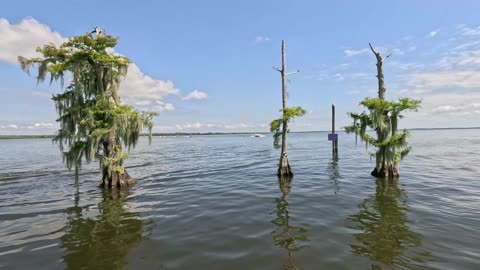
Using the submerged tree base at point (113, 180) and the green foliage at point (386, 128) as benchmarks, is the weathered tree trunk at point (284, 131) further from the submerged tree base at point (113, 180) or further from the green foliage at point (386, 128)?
the submerged tree base at point (113, 180)

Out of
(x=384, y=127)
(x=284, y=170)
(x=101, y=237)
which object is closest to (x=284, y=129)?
(x=284, y=170)

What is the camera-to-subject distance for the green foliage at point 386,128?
14.2 m

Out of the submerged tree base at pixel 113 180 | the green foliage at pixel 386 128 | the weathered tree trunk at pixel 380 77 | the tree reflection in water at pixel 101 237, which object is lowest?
the tree reflection in water at pixel 101 237

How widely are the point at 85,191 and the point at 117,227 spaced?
6677mm

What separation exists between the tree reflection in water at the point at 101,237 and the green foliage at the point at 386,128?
483 inches

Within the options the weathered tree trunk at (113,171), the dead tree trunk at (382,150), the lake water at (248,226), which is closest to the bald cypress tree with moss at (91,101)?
the weathered tree trunk at (113,171)

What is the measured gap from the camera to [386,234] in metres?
7.11

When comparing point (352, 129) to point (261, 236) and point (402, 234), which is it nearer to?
point (402, 234)

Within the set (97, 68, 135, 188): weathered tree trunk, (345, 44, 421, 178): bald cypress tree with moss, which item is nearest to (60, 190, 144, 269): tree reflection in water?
(97, 68, 135, 188): weathered tree trunk

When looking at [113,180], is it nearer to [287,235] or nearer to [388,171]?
[287,235]

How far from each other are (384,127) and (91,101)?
14.5m

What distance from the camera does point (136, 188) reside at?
45.8ft

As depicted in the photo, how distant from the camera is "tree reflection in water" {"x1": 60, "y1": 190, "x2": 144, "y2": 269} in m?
5.93

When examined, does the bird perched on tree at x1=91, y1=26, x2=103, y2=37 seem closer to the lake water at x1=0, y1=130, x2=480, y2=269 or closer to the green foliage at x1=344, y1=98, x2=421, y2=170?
the lake water at x1=0, y1=130, x2=480, y2=269
